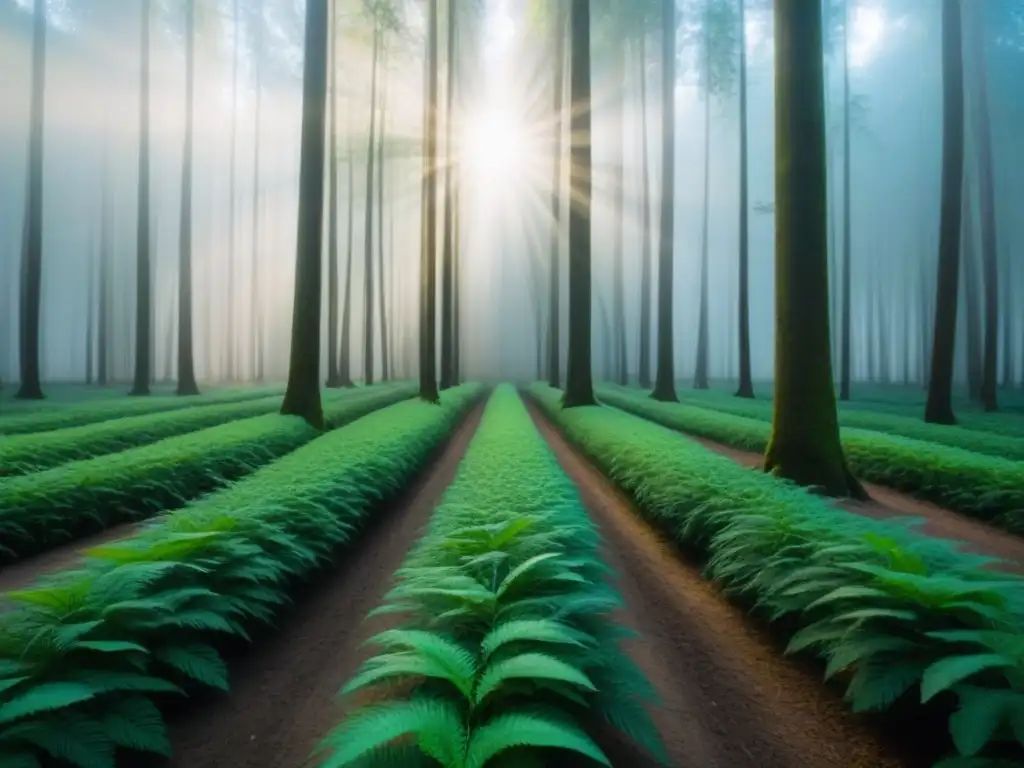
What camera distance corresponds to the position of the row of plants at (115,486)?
18.6 ft

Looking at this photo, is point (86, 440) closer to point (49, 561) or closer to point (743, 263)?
point (49, 561)

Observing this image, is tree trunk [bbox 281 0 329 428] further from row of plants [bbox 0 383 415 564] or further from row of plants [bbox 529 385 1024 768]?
row of plants [bbox 529 385 1024 768]

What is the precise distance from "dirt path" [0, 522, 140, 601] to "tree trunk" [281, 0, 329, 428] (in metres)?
6.60

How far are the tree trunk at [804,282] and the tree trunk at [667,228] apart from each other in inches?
578

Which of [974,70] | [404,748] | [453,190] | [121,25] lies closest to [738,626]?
[404,748]

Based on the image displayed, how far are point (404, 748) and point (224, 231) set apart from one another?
45.4m

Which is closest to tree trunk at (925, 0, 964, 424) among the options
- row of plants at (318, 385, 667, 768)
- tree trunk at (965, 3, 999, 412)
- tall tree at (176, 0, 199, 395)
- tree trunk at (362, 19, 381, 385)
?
tree trunk at (965, 3, 999, 412)

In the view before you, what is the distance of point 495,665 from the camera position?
2.25 meters

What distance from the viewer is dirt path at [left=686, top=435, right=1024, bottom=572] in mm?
5613

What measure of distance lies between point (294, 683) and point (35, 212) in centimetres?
2281

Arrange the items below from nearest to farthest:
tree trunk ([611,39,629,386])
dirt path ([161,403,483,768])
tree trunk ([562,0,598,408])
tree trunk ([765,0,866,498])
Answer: dirt path ([161,403,483,768])
tree trunk ([765,0,866,498])
tree trunk ([562,0,598,408])
tree trunk ([611,39,629,386])

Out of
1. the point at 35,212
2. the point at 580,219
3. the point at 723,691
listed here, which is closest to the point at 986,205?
the point at 580,219

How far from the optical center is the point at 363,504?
657 cm

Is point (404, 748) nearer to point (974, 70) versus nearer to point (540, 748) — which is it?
point (540, 748)
